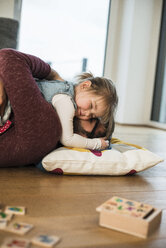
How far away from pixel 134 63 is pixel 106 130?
2473 millimetres

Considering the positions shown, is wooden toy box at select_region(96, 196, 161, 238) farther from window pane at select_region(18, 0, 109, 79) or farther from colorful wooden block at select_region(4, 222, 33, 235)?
window pane at select_region(18, 0, 109, 79)

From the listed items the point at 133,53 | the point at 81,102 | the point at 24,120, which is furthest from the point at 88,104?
the point at 133,53

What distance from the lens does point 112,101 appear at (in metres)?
1.49

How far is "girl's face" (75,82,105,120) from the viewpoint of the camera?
4.75 feet

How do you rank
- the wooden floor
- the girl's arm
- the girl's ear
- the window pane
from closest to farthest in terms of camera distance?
the wooden floor < the girl's arm < the girl's ear < the window pane

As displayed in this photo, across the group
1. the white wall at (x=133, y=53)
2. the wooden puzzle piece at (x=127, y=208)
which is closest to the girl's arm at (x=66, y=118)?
the wooden puzzle piece at (x=127, y=208)

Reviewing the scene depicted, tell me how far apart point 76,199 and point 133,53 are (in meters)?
3.14

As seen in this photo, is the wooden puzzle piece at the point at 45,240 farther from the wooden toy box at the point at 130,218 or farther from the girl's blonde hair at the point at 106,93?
the girl's blonde hair at the point at 106,93

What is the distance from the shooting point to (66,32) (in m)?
3.91

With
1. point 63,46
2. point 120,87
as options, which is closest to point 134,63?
point 120,87

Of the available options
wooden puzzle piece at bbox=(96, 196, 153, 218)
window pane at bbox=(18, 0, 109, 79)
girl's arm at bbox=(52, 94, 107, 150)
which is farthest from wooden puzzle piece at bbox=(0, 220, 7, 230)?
window pane at bbox=(18, 0, 109, 79)

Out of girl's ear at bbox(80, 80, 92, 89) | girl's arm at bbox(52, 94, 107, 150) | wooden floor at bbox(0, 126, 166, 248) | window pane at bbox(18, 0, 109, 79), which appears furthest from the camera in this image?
window pane at bbox(18, 0, 109, 79)

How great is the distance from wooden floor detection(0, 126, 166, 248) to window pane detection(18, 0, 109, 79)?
8.64ft

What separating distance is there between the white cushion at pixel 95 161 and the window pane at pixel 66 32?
264 centimetres
